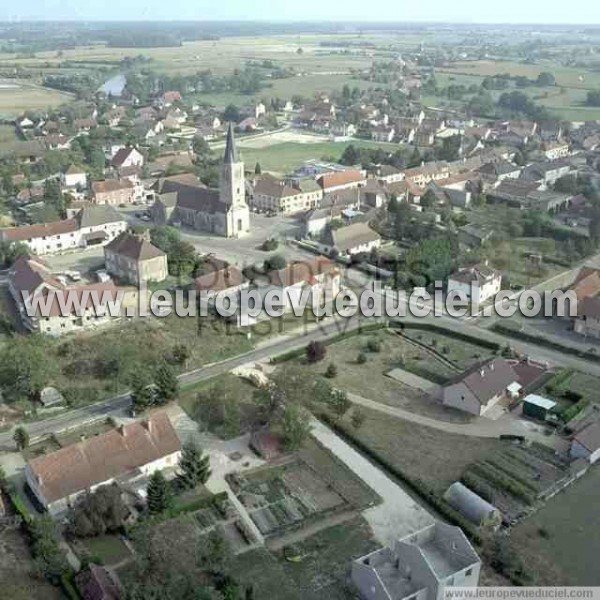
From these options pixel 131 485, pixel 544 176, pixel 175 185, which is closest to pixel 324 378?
pixel 131 485

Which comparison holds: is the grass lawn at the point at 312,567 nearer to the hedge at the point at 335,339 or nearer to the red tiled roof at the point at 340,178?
the hedge at the point at 335,339

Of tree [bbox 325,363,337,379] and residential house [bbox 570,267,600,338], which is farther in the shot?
residential house [bbox 570,267,600,338]

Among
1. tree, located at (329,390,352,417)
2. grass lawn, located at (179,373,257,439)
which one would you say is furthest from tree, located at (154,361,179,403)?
tree, located at (329,390,352,417)

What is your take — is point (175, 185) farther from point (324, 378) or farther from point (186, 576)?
point (186, 576)

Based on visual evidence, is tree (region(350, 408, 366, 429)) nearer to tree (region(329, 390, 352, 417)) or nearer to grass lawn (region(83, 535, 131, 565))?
tree (region(329, 390, 352, 417))

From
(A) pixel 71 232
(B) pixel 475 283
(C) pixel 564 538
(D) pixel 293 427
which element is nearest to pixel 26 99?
(A) pixel 71 232

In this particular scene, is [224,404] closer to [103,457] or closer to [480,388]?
[103,457]

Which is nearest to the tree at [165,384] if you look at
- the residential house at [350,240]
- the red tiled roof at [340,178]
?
the residential house at [350,240]
